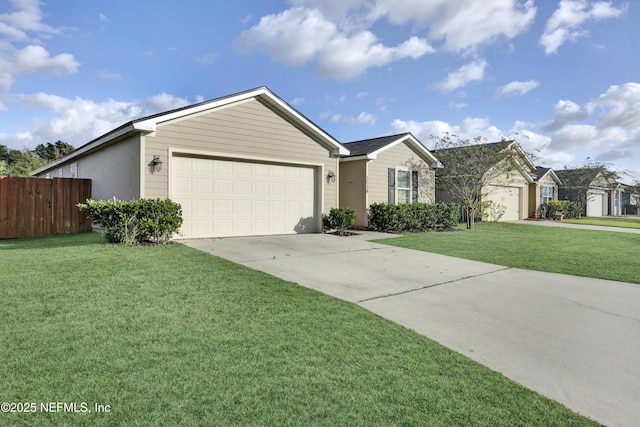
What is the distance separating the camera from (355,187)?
47.4 ft

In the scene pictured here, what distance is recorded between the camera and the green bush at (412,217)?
534 inches

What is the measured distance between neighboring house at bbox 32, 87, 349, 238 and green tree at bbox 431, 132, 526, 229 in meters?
7.41

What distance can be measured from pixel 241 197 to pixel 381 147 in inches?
254

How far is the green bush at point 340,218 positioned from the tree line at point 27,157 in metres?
18.4

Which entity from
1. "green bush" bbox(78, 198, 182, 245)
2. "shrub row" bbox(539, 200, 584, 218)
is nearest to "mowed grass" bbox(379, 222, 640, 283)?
"green bush" bbox(78, 198, 182, 245)

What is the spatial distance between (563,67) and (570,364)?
514 inches

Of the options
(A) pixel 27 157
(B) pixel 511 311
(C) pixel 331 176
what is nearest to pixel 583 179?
(C) pixel 331 176

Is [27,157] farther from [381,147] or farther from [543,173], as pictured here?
[543,173]

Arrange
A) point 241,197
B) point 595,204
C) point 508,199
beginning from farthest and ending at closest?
point 595,204, point 508,199, point 241,197

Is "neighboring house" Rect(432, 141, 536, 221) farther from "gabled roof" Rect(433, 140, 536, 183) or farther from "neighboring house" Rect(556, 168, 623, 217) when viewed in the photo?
"neighboring house" Rect(556, 168, 623, 217)

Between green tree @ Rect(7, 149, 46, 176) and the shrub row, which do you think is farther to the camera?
the shrub row

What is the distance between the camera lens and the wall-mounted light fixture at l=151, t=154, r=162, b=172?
8.97 metres

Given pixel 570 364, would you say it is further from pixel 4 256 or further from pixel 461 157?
pixel 461 157

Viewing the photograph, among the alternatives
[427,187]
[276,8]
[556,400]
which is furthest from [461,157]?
[556,400]
